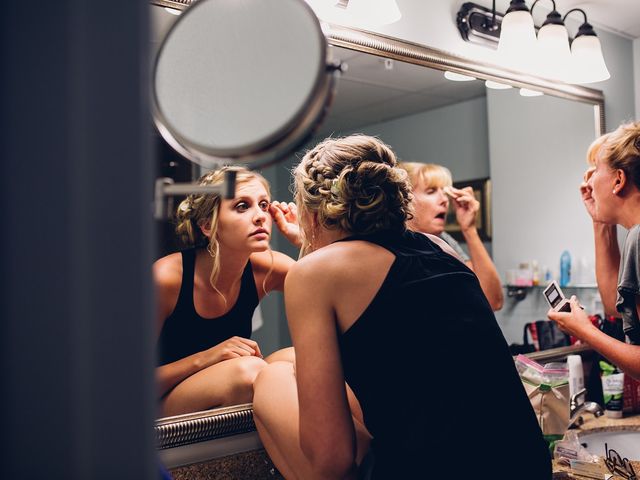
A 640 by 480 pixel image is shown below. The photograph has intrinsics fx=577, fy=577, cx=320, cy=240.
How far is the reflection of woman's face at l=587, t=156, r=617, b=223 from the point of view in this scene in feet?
4.39

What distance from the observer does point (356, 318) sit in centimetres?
80

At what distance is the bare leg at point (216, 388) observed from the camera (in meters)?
1.10

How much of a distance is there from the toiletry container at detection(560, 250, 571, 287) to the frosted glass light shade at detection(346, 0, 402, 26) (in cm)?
100

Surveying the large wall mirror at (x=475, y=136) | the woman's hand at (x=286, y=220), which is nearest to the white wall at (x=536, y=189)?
the large wall mirror at (x=475, y=136)

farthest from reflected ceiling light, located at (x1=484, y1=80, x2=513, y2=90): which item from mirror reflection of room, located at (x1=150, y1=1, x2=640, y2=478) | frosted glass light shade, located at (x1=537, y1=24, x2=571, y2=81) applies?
frosted glass light shade, located at (x1=537, y1=24, x2=571, y2=81)

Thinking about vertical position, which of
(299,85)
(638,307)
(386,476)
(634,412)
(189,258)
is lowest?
(634,412)

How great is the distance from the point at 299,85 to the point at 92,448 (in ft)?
1.02

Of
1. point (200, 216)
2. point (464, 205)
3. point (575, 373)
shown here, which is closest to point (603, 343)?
point (575, 373)

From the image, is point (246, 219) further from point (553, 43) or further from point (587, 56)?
point (587, 56)

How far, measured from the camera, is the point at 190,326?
1.10 m

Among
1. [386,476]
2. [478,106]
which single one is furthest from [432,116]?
[386,476]

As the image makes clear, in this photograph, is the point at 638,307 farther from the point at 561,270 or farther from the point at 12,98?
the point at 12,98

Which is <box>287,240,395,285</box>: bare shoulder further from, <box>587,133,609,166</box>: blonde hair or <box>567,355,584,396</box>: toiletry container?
<box>567,355,584,396</box>: toiletry container

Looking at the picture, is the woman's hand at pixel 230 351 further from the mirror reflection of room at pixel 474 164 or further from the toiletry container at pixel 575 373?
the toiletry container at pixel 575 373
